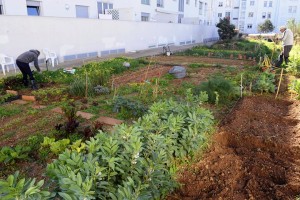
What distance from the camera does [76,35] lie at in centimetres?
1284

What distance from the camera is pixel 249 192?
2.76 metres

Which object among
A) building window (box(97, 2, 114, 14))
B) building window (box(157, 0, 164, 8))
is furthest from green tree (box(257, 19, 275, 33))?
building window (box(97, 2, 114, 14))

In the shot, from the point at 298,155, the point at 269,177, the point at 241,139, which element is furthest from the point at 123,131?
the point at 298,155

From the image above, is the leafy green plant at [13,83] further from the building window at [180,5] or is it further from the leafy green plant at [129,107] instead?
the building window at [180,5]

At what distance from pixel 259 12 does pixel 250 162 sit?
54.7 meters

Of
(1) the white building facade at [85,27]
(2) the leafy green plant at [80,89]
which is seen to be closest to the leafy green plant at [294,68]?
(2) the leafy green plant at [80,89]

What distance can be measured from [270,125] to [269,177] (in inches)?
71.5

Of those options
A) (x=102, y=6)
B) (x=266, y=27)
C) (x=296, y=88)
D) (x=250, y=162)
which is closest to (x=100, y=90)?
(x=250, y=162)

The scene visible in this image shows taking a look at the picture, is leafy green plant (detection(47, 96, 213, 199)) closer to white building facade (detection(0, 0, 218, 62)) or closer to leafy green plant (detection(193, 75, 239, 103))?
leafy green plant (detection(193, 75, 239, 103))

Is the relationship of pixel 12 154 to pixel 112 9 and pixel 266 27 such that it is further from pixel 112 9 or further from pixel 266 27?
pixel 266 27

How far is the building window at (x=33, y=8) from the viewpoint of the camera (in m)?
13.3

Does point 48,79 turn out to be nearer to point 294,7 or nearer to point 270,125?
point 270,125

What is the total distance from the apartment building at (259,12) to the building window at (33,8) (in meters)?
41.1

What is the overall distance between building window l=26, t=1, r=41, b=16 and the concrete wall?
9.31 ft
